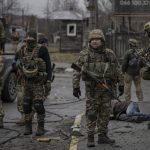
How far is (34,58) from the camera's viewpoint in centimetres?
980

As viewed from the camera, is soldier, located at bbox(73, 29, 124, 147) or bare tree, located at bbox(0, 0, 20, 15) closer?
soldier, located at bbox(73, 29, 124, 147)

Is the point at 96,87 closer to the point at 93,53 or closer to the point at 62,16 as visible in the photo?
the point at 93,53

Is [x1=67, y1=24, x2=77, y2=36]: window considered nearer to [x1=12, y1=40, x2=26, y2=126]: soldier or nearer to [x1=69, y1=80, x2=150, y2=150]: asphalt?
[x1=69, y1=80, x2=150, y2=150]: asphalt

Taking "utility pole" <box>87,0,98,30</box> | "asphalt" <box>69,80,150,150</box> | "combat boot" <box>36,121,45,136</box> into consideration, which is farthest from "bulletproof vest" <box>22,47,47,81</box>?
"utility pole" <box>87,0,98,30</box>

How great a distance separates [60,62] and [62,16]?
44.9 ft

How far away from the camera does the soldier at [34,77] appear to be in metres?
9.71

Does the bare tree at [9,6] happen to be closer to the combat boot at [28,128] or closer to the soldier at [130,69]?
the soldier at [130,69]

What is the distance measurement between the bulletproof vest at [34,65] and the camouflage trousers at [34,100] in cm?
17

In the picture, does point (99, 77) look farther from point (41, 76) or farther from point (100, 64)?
point (41, 76)

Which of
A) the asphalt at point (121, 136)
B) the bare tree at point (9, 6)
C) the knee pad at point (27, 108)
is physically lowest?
the asphalt at point (121, 136)

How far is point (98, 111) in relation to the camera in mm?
8844

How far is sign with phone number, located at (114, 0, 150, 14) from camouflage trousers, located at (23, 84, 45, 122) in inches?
913

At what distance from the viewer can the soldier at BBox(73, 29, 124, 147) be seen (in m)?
8.68

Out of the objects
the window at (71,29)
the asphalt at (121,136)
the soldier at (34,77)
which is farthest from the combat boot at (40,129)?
the window at (71,29)
